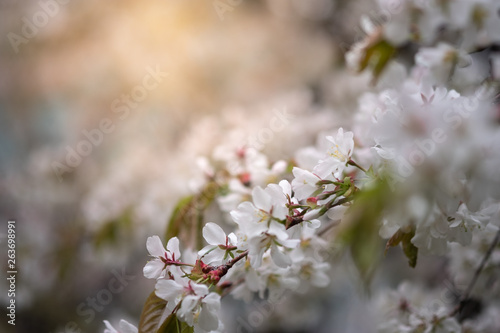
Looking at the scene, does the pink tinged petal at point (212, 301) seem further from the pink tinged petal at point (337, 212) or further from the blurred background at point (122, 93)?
the blurred background at point (122, 93)

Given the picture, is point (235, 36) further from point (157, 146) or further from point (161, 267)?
point (161, 267)

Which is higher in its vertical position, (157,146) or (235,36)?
(235,36)

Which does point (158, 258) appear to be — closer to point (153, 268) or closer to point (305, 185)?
point (153, 268)

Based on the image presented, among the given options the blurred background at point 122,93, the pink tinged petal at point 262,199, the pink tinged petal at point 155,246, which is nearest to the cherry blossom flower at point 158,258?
the pink tinged petal at point 155,246

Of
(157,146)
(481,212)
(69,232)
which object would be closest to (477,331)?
(481,212)

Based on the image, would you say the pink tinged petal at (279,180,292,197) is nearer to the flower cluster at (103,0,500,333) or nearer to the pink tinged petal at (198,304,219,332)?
the flower cluster at (103,0,500,333)

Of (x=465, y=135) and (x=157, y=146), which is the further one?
(x=157, y=146)
